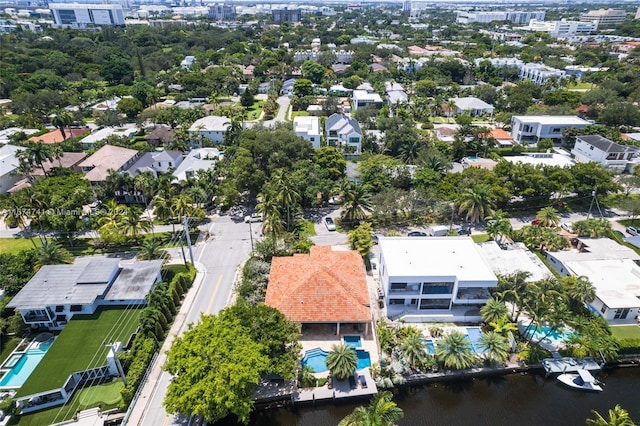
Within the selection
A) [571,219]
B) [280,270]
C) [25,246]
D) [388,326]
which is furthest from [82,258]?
[571,219]

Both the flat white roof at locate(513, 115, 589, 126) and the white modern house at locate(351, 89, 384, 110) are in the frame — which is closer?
the flat white roof at locate(513, 115, 589, 126)

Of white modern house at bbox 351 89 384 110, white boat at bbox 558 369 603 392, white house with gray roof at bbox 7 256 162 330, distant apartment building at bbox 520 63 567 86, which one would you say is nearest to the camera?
white boat at bbox 558 369 603 392

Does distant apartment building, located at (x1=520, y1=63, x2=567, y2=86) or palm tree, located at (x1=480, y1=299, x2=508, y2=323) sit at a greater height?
distant apartment building, located at (x1=520, y1=63, x2=567, y2=86)

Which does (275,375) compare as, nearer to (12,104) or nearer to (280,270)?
(280,270)

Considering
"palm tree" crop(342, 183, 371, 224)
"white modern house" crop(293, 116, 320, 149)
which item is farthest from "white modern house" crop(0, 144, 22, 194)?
"palm tree" crop(342, 183, 371, 224)

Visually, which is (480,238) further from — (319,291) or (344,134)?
(344,134)

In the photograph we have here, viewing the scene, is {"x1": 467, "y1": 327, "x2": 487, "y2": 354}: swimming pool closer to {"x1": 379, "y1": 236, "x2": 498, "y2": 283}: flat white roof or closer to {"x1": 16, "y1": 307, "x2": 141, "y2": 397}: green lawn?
{"x1": 379, "y1": 236, "x2": 498, "y2": 283}: flat white roof

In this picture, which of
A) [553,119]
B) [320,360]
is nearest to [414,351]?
[320,360]
